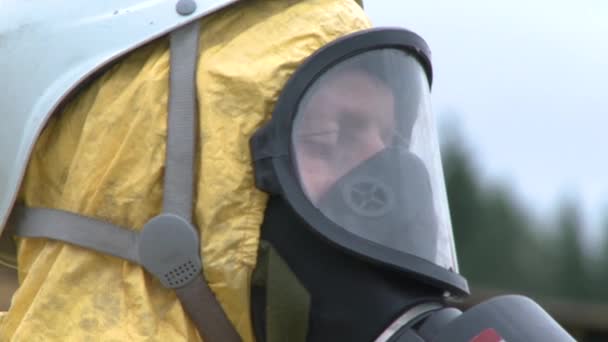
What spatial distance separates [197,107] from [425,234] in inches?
16.8

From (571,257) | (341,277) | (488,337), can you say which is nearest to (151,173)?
(341,277)

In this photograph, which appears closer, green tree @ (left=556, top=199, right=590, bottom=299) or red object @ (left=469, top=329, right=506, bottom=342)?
red object @ (left=469, top=329, right=506, bottom=342)

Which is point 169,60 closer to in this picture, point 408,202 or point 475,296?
point 408,202

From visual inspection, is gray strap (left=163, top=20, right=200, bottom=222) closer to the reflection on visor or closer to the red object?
the reflection on visor

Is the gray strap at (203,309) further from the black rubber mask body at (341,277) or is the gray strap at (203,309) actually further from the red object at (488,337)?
the red object at (488,337)

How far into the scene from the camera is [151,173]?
2568mm

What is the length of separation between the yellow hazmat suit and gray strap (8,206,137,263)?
0.05ft

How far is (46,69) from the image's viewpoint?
268 cm

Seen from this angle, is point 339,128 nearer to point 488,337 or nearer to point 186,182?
point 186,182

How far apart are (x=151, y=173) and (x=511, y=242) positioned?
13304 mm

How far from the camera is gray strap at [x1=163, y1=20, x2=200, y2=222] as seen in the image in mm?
2559

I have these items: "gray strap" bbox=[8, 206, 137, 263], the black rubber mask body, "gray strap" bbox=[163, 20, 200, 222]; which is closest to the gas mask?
the black rubber mask body

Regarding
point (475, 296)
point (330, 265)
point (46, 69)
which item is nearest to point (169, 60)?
point (46, 69)

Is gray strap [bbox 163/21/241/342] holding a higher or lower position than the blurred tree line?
higher
